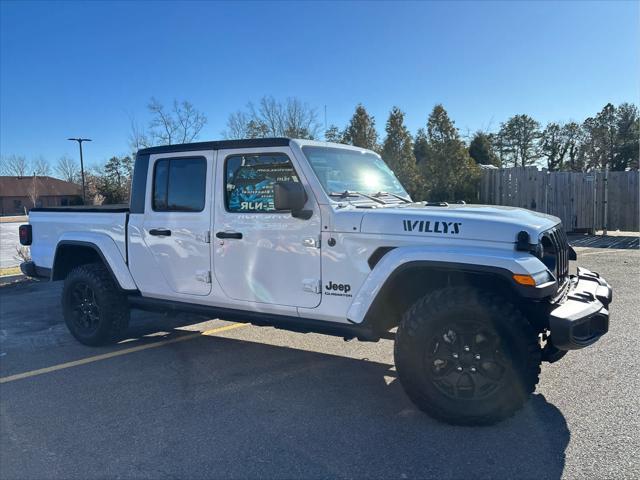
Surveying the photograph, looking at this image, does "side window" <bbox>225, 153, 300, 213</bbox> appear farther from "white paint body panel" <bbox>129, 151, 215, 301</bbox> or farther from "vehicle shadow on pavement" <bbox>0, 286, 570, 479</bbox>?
"vehicle shadow on pavement" <bbox>0, 286, 570, 479</bbox>

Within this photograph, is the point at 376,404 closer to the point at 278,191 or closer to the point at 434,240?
the point at 434,240

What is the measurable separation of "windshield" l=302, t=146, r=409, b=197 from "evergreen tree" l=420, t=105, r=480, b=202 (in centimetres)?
1553

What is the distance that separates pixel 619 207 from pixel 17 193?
67.7m

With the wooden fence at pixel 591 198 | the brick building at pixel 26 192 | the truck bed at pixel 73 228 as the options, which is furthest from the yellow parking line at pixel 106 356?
the brick building at pixel 26 192

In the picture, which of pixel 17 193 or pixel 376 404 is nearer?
pixel 376 404

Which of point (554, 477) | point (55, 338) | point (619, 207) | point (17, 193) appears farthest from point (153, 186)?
point (17, 193)

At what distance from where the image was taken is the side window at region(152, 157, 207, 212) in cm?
477

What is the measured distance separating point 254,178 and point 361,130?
779 inches

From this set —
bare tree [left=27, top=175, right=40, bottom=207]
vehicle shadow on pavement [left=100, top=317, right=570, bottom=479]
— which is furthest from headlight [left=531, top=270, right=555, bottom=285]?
bare tree [left=27, top=175, right=40, bottom=207]

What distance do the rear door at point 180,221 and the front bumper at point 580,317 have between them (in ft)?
9.42

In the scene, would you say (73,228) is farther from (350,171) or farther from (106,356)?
(350,171)

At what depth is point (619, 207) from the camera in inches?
631

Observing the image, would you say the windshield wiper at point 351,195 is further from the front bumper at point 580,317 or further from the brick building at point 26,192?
the brick building at point 26,192

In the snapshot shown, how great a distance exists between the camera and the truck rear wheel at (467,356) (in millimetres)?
3371
